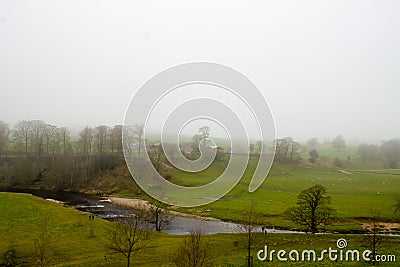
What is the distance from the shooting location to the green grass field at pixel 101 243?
22538 millimetres

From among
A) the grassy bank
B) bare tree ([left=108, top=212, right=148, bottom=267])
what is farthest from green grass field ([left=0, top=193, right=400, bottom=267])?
the grassy bank

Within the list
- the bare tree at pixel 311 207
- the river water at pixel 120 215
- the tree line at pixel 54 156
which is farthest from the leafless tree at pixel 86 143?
the bare tree at pixel 311 207

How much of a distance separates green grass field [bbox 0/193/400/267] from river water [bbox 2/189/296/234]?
4912 mm

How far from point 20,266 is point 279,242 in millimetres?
22194

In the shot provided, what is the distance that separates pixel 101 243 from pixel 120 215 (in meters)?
16.7

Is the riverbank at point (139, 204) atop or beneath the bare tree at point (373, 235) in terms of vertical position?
beneath

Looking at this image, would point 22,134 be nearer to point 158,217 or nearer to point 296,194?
point 158,217

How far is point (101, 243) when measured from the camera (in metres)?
28.7

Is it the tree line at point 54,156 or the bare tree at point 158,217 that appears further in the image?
the tree line at point 54,156

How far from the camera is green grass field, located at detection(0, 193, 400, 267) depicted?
2254cm

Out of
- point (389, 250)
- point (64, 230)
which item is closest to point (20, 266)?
point (64, 230)

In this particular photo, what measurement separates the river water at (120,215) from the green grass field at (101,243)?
491 cm

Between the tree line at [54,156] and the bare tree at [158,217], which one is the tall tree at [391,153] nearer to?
the tree line at [54,156]

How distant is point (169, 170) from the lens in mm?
75500
